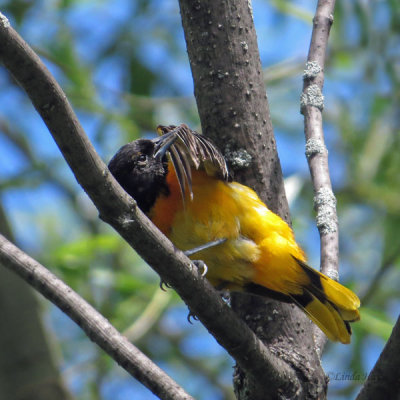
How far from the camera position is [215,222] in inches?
112

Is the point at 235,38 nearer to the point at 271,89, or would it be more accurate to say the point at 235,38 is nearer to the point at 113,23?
the point at 271,89

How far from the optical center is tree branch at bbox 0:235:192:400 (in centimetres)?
227

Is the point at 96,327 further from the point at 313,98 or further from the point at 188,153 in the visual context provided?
the point at 313,98

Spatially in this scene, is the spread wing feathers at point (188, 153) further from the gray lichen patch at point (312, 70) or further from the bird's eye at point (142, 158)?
the gray lichen patch at point (312, 70)

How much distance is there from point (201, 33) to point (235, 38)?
0.15 metres

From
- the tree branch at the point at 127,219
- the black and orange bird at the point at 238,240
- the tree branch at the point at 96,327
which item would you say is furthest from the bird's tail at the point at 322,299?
the tree branch at the point at 96,327

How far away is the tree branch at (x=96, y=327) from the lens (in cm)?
227

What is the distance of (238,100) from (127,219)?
1.15 metres

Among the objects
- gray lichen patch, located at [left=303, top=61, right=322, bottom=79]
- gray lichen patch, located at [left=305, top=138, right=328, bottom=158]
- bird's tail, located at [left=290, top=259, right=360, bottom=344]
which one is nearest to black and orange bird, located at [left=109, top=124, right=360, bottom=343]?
bird's tail, located at [left=290, top=259, right=360, bottom=344]

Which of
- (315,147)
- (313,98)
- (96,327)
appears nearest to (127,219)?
(96,327)

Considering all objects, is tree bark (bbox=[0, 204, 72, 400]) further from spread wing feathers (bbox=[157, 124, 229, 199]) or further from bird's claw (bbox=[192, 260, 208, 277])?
spread wing feathers (bbox=[157, 124, 229, 199])

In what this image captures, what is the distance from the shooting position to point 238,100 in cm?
283

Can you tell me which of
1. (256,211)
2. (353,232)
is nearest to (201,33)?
(256,211)

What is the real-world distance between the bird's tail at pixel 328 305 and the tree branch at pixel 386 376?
743 mm
